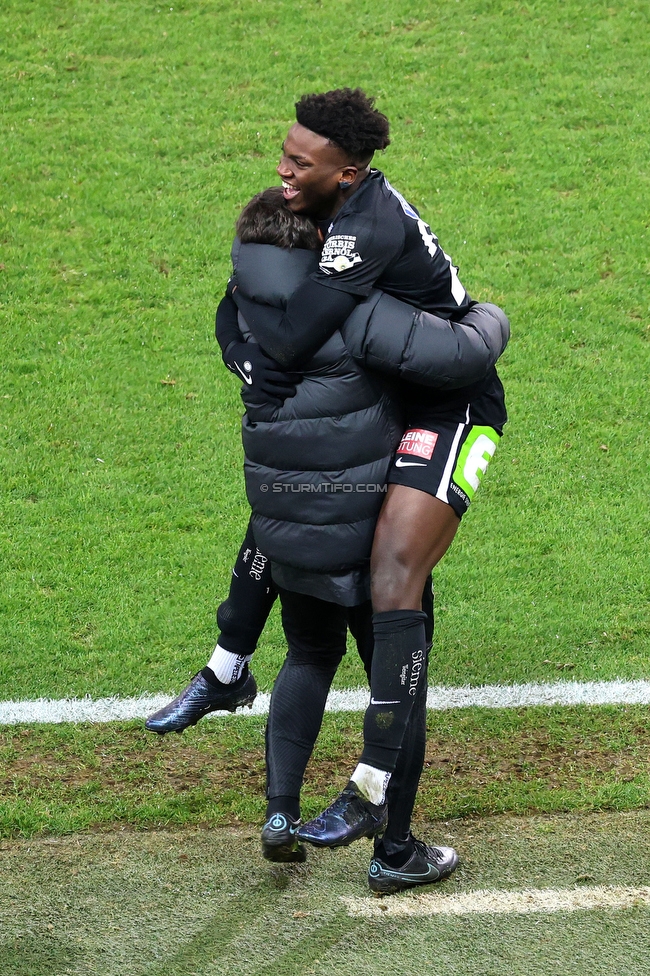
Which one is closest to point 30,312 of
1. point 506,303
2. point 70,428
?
point 70,428

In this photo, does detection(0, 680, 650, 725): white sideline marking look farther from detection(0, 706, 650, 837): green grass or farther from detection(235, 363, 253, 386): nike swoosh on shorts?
detection(235, 363, 253, 386): nike swoosh on shorts

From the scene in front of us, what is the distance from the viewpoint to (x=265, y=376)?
130 inches

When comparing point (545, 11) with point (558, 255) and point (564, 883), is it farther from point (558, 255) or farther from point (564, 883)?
point (564, 883)

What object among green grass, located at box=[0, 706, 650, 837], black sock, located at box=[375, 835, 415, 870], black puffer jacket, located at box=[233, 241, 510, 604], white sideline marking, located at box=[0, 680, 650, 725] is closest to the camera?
black puffer jacket, located at box=[233, 241, 510, 604]

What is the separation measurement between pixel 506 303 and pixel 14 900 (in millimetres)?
5432

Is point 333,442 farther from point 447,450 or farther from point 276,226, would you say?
point 276,226

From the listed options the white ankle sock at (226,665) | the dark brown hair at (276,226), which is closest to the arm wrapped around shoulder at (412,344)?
the dark brown hair at (276,226)

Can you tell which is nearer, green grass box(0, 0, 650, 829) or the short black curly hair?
→ the short black curly hair

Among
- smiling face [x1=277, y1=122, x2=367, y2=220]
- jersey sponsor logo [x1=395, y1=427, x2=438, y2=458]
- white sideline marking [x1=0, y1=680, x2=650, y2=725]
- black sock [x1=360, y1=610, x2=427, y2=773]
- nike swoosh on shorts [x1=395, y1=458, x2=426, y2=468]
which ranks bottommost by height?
white sideline marking [x1=0, y1=680, x2=650, y2=725]

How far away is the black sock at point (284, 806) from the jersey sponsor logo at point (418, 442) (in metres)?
1.10

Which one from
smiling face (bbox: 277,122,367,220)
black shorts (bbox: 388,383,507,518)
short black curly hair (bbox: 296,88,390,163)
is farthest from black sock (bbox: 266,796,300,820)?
short black curly hair (bbox: 296,88,390,163)

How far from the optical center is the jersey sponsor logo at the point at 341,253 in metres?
3.11

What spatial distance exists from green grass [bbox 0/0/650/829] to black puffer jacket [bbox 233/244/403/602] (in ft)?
4.42

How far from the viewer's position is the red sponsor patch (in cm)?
338
